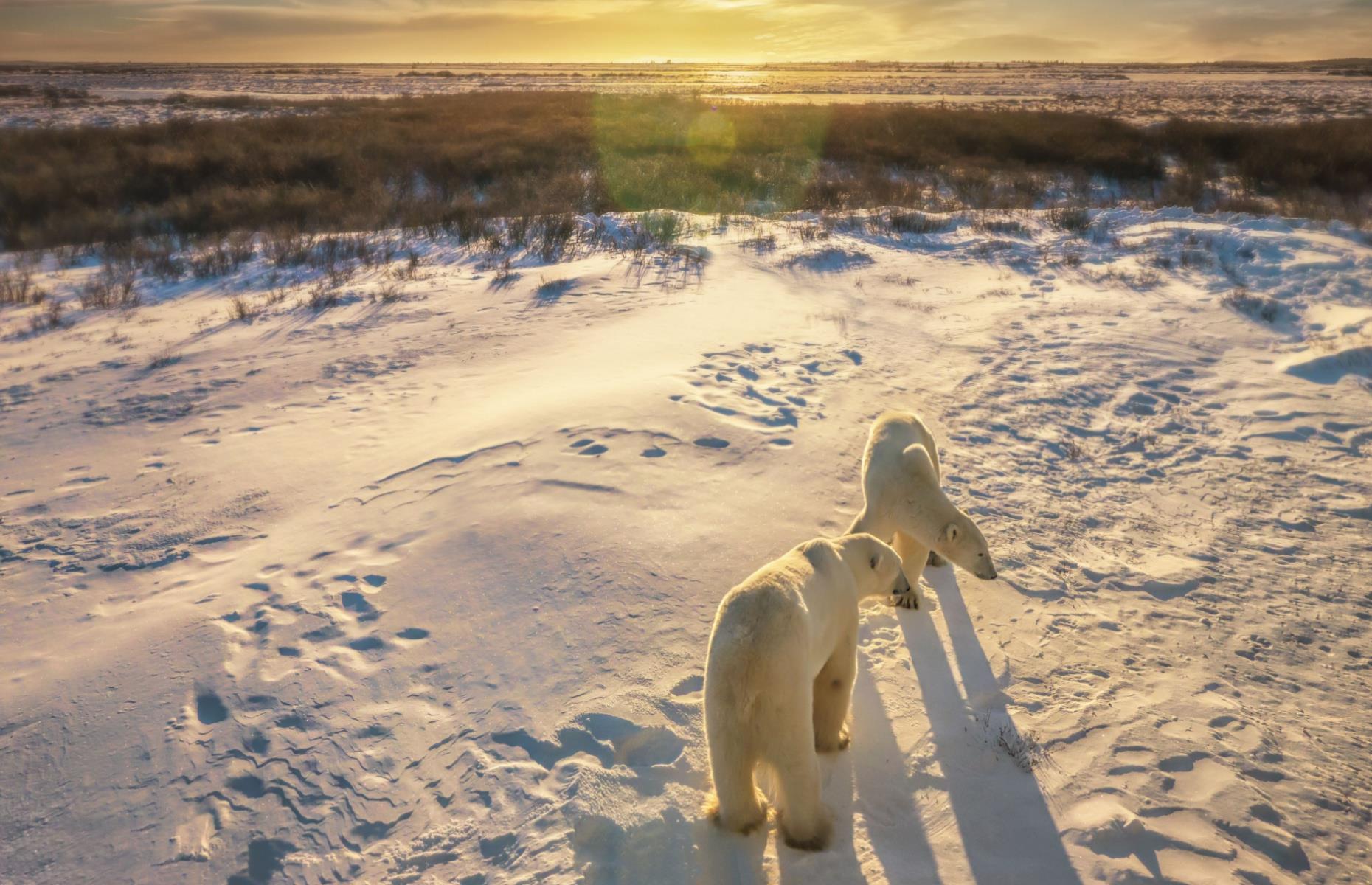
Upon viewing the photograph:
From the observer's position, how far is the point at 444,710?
369 centimetres

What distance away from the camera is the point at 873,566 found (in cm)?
388

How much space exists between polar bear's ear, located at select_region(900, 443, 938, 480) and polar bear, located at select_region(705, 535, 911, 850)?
173 centimetres

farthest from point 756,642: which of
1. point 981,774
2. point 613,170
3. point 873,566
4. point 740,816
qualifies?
point 613,170

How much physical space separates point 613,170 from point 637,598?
814 inches

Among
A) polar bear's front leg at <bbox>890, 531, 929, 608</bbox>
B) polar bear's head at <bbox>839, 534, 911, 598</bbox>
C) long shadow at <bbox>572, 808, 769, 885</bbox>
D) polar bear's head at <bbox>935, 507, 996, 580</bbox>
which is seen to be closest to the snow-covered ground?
long shadow at <bbox>572, 808, 769, 885</bbox>

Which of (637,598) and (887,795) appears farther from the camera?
(637,598)

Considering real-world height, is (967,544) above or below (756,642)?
below

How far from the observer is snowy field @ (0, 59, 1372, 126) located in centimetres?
3656

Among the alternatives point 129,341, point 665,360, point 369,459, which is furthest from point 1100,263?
point 129,341

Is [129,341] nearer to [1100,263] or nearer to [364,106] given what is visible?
[1100,263]

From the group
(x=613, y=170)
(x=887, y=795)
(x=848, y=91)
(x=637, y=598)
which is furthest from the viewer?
(x=848, y=91)

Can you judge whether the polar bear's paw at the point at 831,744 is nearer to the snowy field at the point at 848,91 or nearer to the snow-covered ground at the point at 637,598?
the snow-covered ground at the point at 637,598

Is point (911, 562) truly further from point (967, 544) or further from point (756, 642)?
point (756, 642)

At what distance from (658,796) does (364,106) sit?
42.6m
